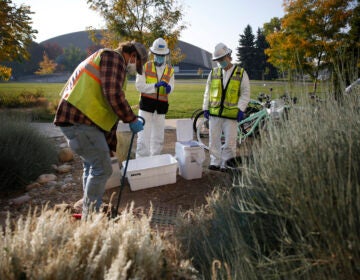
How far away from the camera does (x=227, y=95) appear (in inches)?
189

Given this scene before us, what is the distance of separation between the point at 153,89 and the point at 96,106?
2332 mm

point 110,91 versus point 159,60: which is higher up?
point 159,60

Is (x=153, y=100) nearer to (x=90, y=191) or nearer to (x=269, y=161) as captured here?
(x=90, y=191)

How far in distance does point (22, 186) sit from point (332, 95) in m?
4.03

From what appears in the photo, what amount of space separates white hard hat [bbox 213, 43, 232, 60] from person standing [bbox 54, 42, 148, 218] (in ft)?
6.59

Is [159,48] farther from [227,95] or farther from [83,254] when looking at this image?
[83,254]

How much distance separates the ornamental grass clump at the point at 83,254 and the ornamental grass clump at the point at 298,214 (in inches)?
14.6

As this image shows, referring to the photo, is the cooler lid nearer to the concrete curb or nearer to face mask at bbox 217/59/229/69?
face mask at bbox 217/59/229/69

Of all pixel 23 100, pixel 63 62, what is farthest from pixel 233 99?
pixel 63 62

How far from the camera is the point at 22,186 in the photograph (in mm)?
4355

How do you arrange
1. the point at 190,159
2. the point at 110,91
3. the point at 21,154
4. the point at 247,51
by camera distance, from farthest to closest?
the point at 247,51, the point at 190,159, the point at 21,154, the point at 110,91

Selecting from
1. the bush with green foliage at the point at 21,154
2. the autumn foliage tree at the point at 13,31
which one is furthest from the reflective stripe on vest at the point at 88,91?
the autumn foliage tree at the point at 13,31

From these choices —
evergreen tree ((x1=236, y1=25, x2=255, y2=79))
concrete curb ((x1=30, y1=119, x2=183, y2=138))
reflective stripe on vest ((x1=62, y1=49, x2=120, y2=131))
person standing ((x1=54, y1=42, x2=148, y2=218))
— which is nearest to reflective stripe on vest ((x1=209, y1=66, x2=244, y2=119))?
person standing ((x1=54, y1=42, x2=148, y2=218))

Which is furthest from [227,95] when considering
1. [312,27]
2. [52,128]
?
[312,27]
